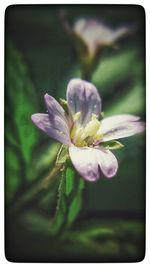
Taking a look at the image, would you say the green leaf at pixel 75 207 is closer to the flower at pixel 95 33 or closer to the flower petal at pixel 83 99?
the flower petal at pixel 83 99

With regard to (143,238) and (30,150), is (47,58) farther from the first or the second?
(143,238)

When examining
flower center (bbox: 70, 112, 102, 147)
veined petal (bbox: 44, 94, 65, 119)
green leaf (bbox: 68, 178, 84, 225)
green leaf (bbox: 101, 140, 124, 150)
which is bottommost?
green leaf (bbox: 68, 178, 84, 225)

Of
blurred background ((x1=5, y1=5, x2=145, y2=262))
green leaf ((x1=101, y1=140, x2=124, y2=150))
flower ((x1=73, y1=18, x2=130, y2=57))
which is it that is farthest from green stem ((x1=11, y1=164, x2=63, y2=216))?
flower ((x1=73, y1=18, x2=130, y2=57))

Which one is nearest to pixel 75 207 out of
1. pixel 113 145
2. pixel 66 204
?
pixel 66 204

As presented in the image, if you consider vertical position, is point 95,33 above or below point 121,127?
above

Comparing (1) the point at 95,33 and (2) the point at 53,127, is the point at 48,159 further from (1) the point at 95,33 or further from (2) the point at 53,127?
(1) the point at 95,33

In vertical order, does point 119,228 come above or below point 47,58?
below

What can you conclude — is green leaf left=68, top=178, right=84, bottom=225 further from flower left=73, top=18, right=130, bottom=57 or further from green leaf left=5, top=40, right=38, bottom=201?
flower left=73, top=18, right=130, bottom=57

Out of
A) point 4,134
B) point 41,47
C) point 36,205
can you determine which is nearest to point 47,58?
point 41,47
